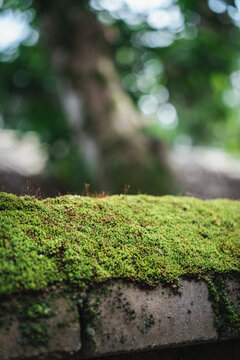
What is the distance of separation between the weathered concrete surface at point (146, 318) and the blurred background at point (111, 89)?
7.47 feet

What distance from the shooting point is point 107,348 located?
140cm

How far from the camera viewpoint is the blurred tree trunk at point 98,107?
4.94 metres

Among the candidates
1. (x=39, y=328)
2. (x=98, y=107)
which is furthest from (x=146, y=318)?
(x=98, y=107)

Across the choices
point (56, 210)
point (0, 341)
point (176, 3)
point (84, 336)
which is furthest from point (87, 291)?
point (176, 3)

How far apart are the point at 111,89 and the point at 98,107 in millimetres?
576

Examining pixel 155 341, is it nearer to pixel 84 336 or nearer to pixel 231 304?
pixel 84 336

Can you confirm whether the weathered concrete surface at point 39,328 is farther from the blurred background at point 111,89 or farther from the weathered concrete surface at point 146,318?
the blurred background at point 111,89

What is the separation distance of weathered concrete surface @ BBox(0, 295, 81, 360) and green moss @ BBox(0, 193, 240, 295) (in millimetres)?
89

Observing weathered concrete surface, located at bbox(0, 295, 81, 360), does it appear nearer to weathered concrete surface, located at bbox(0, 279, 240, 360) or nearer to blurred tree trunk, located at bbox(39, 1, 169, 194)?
weathered concrete surface, located at bbox(0, 279, 240, 360)

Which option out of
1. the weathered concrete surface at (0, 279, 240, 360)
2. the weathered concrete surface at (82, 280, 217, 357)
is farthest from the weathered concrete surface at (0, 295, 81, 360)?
the weathered concrete surface at (82, 280, 217, 357)

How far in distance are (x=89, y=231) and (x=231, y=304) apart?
103 centimetres

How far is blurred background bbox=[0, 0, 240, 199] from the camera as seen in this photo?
515 cm

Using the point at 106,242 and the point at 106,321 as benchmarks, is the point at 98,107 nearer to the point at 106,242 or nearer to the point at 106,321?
the point at 106,242

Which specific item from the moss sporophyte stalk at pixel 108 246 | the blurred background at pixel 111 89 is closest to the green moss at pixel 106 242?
the moss sporophyte stalk at pixel 108 246
